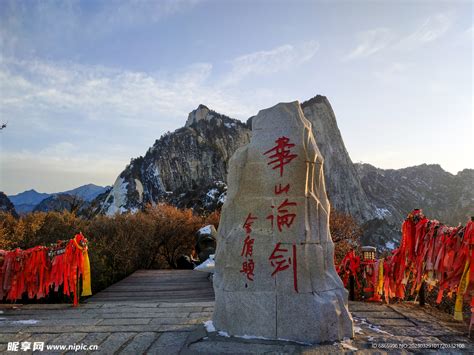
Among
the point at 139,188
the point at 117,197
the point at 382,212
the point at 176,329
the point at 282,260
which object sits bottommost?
the point at 176,329

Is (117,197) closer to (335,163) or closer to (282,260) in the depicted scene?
(335,163)

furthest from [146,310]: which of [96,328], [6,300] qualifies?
[6,300]

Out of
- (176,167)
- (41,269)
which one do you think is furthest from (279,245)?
(176,167)

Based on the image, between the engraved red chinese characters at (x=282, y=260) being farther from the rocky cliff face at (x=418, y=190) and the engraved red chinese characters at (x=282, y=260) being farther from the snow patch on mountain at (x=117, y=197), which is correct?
the rocky cliff face at (x=418, y=190)

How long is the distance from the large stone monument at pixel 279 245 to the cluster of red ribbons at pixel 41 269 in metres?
3.47

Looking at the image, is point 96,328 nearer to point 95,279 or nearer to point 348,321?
point 348,321

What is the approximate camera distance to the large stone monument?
4250mm

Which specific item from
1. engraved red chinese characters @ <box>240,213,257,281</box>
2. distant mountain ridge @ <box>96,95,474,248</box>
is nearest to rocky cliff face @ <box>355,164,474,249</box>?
distant mountain ridge @ <box>96,95,474,248</box>

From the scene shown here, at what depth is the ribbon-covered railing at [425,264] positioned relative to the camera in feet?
16.0

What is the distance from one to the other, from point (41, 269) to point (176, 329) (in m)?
3.43

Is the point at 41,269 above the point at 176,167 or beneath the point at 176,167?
beneath

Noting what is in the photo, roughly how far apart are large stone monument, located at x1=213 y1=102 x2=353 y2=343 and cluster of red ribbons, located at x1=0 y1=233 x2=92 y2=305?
11.4 feet

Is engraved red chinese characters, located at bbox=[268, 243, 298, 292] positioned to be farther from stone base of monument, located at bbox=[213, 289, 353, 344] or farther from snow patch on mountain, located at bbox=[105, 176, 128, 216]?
snow patch on mountain, located at bbox=[105, 176, 128, 216]

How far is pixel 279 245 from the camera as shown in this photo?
4.41 meters
